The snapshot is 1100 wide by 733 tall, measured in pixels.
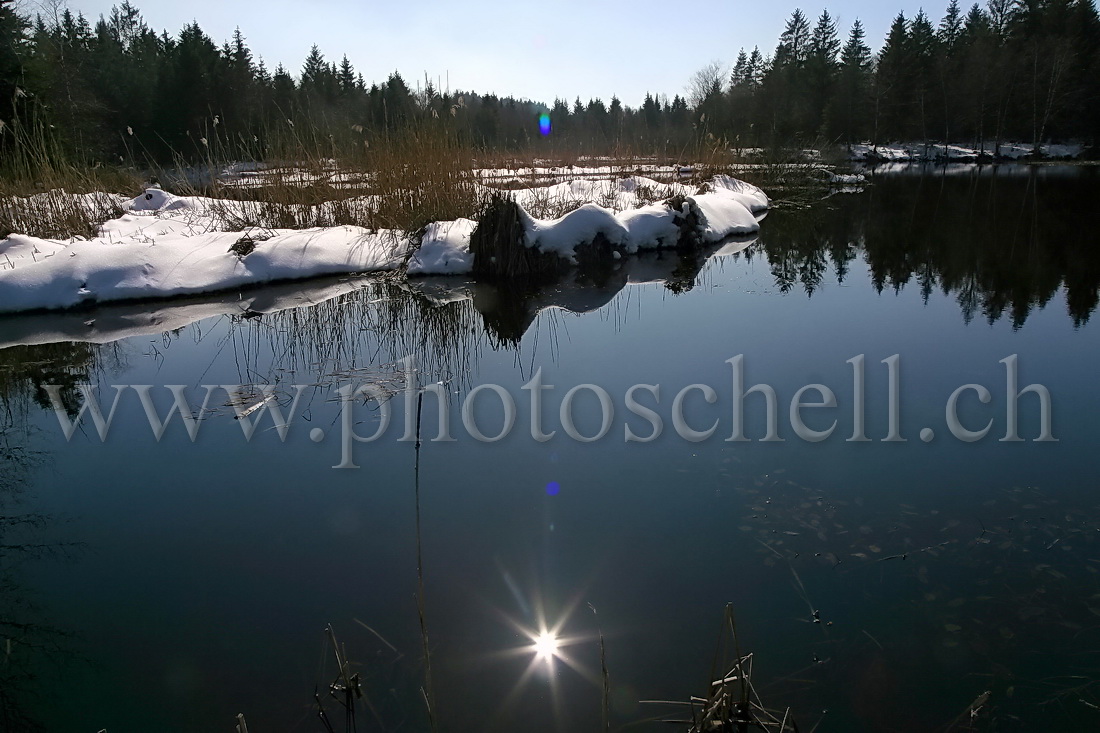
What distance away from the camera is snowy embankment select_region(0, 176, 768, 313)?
5.55 metres

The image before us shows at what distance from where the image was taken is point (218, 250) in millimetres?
6453

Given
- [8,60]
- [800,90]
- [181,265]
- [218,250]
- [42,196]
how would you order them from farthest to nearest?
1. [800,90]
2. [8,60]
3. [42,196]
4. [218,250]
5. [181,265]

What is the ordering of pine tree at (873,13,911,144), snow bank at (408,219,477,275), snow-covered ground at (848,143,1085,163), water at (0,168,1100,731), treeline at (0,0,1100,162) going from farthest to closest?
pine tree at (873,13,911,144) < snow-covered ground at (848,143,1085,163) < treeline at (0,0,1100,162) < snow bank at (408,219,477,275) < water at (0,168,1100,731)

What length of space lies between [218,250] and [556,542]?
5674 mm

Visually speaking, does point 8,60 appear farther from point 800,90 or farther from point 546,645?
point 800,90

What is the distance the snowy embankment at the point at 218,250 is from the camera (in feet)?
18.2

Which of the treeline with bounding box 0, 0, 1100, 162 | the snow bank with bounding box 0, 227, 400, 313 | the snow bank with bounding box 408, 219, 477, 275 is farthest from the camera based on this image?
the treeline with bounding box 0, 0, 1100, 162

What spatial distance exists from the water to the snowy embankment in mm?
1238

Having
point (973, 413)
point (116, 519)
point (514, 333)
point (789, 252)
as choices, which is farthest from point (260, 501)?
point (789, 252)

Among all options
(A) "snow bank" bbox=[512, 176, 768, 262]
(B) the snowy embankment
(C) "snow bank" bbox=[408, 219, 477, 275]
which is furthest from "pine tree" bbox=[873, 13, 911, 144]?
(C) "snow bank" bbox=[408, 219, 477, 275]

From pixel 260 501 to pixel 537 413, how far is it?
1335 millimetres

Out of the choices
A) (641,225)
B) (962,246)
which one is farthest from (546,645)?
(962,246)

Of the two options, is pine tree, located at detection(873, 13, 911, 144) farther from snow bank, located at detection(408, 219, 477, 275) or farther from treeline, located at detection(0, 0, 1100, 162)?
snow bank, located at detection(408, 219, 477, 275)

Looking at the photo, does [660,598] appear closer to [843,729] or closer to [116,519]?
[843,729]
